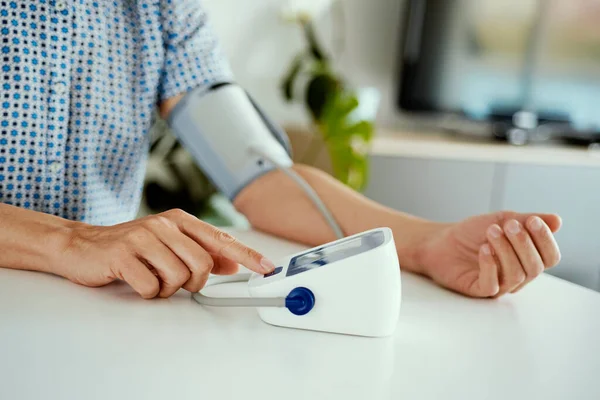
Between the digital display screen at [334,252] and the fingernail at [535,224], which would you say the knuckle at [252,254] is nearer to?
the digital display screen at [334,252]

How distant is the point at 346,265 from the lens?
0.59 metres

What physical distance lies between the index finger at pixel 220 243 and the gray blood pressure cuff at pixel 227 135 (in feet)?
1.06

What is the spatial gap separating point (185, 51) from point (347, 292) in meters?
0.54

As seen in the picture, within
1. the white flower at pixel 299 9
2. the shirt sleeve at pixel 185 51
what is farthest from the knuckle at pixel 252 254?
the white flower at pixel 299 9

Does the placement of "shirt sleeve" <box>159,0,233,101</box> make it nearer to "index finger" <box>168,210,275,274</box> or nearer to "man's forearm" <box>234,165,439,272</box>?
"man's forearm" <box>234,165,439,272</box>

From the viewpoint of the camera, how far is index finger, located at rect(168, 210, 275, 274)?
651 mm

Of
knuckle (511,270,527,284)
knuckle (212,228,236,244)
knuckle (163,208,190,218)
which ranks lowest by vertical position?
knuckle (511,270,527,284)

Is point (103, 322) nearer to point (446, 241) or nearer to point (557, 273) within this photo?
point (446, 241)

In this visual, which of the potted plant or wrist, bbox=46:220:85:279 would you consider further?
the potted plant

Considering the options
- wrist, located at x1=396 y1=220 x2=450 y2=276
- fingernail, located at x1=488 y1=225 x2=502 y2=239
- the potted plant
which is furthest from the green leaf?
fingernail, located at x1=488 y1=225 x2=502 y2=239

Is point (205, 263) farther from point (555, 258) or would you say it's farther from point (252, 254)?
point (555, 258)

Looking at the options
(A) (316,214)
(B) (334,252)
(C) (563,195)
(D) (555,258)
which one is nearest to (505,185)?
(C) (563,195)

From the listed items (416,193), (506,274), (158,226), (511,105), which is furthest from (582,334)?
(511,105)

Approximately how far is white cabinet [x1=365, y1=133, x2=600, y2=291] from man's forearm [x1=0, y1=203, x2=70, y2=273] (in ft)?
6.30
